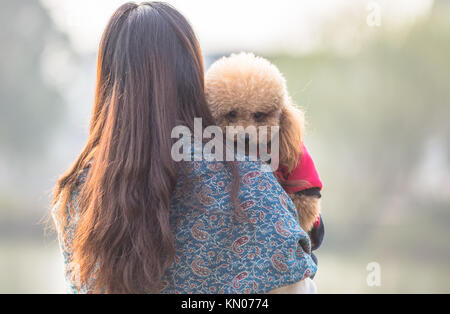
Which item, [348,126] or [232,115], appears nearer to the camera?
[232,115]

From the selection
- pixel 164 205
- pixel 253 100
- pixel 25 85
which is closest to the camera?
pixel 164 205

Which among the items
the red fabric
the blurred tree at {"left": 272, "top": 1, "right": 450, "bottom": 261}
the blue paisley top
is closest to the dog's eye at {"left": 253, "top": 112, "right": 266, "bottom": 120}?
the red fabric

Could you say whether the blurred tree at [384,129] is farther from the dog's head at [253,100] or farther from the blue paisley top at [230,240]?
the blue paisley top at [230,240]

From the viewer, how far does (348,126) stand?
7707mm

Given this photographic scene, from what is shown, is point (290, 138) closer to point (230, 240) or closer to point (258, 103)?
point (258, 103)

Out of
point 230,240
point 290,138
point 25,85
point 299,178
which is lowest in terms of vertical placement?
point 230,240

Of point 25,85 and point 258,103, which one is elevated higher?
point 25,85

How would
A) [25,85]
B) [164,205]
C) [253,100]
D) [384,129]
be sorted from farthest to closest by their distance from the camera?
[25,85]
[384,129]
[253,100]
[164,205]

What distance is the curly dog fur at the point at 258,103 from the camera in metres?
1.15

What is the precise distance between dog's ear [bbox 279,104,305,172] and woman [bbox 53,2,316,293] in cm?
23

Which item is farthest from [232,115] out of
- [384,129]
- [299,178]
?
[384,129]

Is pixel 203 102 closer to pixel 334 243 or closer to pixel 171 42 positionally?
pixel 171 42

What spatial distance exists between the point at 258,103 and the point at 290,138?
0.12 m

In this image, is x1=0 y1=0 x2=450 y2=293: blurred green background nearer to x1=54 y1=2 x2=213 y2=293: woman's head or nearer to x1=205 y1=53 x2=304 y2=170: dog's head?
x1=205 y1=53 x2=304 y2=170: dog's head
